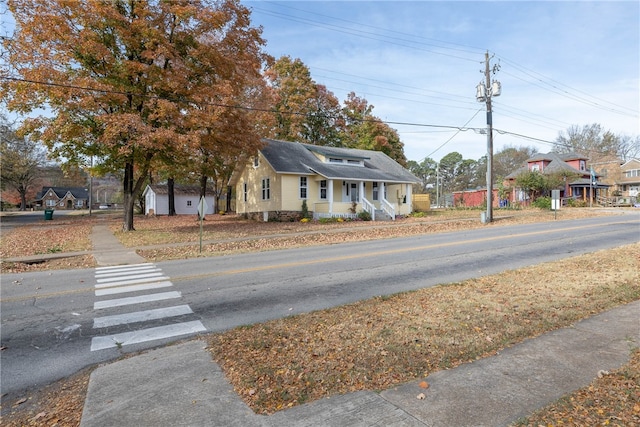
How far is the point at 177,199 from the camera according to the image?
148 feet

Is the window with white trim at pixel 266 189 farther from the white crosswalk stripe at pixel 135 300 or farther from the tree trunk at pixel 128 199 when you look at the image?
the white crosswalk stripe at pixel 135 300

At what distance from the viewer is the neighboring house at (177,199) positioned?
145 ft

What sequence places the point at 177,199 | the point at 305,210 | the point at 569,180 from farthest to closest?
the point at 177,199, the point at 569,180, the point at 305,210

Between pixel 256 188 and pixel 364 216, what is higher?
pixel 256 188

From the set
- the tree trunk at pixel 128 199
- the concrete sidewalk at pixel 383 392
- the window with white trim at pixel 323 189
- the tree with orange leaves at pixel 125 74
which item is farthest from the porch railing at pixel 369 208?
the concrete sidewalk at pixel 383 392

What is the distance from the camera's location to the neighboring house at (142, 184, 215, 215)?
4424cm

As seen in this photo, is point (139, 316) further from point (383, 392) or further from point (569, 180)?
point (569, 180)

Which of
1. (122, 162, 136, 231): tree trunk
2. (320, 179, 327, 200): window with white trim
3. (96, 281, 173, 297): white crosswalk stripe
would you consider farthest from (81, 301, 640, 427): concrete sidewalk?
(320, 179, 327, 200): window with white trim

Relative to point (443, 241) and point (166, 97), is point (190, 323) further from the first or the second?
point (166, 97)

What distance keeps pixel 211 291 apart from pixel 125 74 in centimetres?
1529

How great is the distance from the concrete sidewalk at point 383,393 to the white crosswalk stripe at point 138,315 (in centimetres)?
81

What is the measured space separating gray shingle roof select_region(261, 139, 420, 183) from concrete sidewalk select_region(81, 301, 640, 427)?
2235 centimetres

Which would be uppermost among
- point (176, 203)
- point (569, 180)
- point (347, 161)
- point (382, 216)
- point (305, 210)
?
point (347, 161)

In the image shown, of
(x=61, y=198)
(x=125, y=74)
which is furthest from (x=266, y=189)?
(x=61, y=198)
